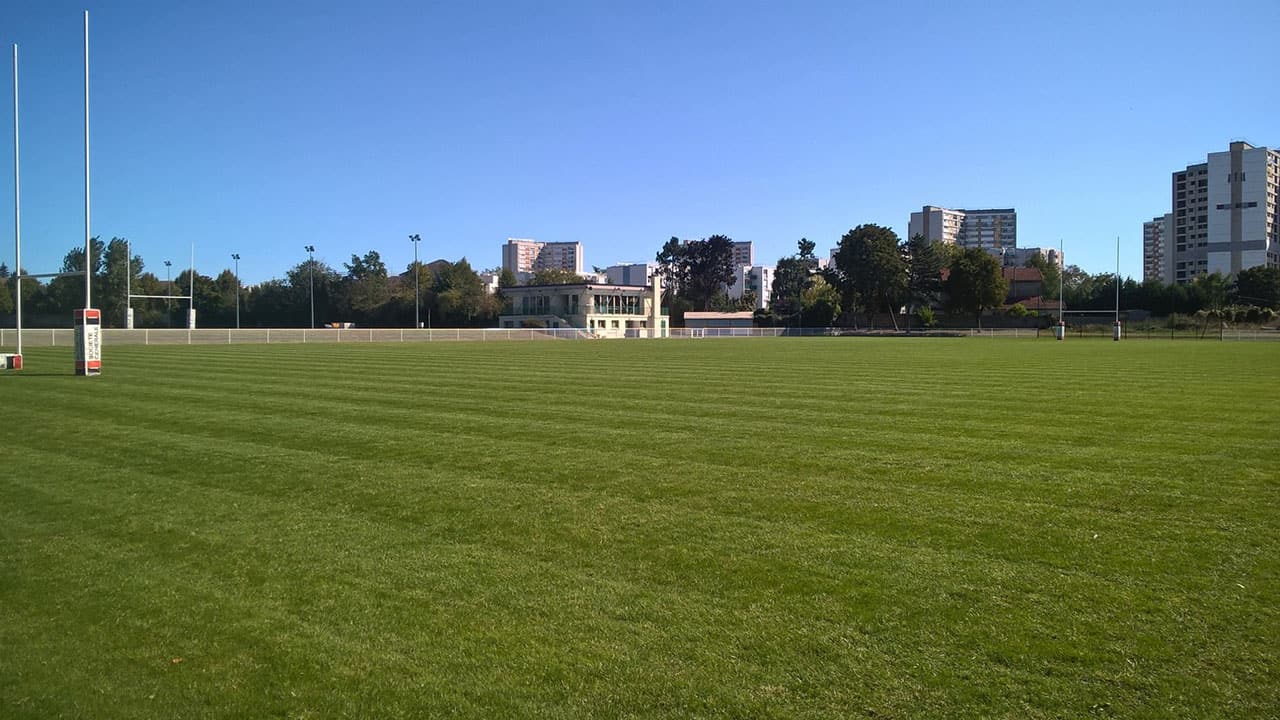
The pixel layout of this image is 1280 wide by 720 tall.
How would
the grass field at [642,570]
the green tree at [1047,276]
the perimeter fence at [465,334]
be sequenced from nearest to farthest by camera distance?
the grass field at [642,570] → the perimeter fence at [465,334] → the green tree at [1047,276]

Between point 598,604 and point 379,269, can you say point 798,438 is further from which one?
point 379,269

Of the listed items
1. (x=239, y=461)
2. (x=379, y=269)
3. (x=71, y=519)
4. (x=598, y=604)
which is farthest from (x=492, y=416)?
(x=379, y=269)

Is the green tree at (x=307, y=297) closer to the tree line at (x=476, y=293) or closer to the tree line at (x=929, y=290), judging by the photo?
the tree line at (x=476, y=293)

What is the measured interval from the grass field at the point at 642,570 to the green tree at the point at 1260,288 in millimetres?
98096

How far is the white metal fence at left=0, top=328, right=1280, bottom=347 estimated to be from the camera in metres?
44.4

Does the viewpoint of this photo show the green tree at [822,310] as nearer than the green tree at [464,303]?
No

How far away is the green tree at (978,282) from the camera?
91688 mm

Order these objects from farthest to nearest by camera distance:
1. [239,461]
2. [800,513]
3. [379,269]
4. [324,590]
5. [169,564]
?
1. [379,269]
2. [239,461]
3. [800,513]
4. [169,564]
5. [324,590]

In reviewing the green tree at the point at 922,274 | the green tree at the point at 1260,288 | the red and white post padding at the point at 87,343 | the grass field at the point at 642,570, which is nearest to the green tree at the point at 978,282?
the green tree at the point at 922,274

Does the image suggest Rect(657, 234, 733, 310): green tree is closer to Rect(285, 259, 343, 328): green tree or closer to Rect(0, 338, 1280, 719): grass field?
Rect(285, 259, 343, 328): green tree

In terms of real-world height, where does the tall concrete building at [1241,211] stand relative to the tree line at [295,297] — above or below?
above

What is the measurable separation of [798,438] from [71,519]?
7.53 metres

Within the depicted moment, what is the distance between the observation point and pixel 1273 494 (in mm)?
6918

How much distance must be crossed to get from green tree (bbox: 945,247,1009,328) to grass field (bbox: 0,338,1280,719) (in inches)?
3413
